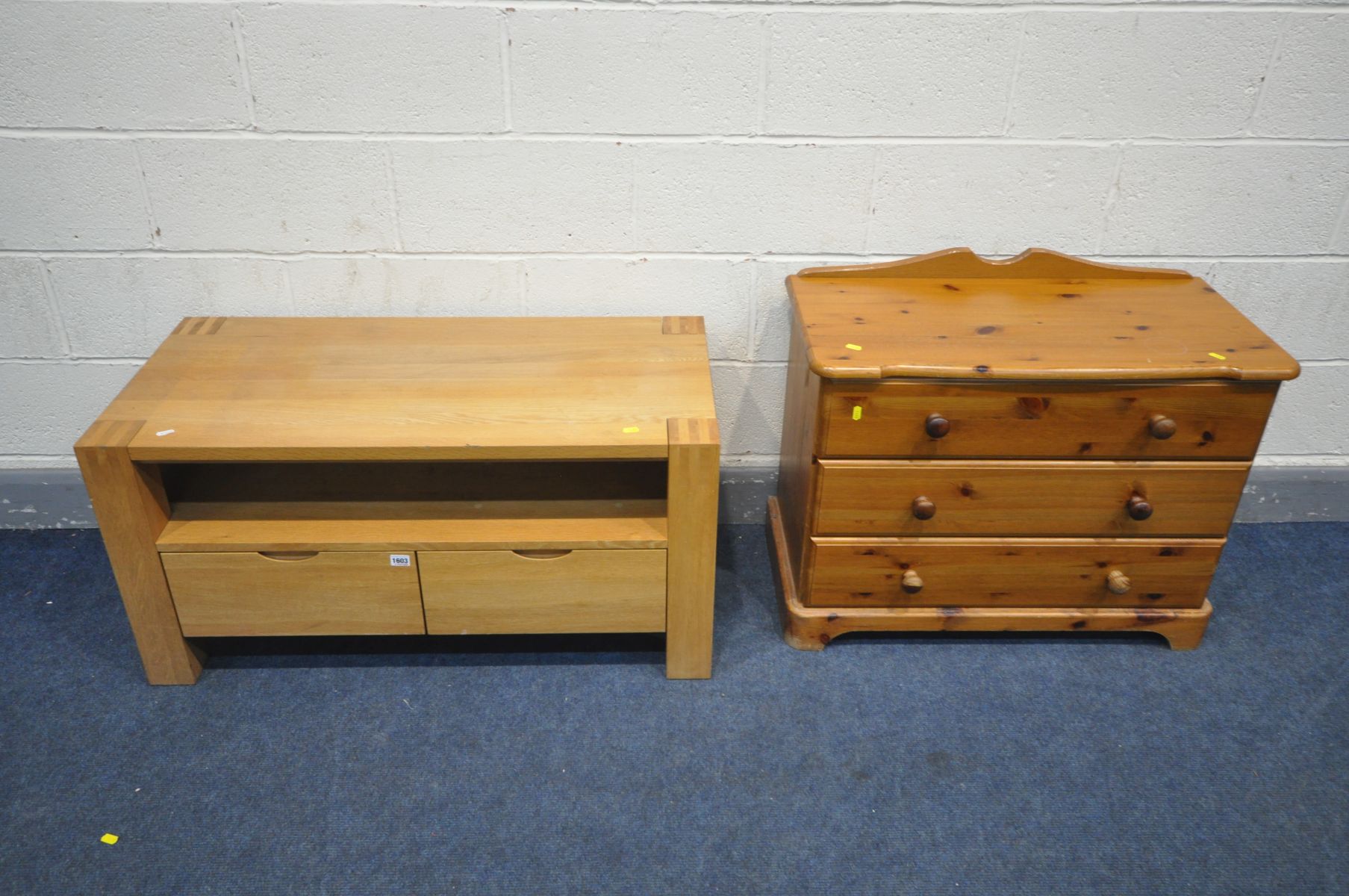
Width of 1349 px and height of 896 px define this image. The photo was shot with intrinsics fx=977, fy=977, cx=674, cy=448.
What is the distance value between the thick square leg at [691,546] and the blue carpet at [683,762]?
79mm

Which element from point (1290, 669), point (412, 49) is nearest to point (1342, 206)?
point (1290, 669)

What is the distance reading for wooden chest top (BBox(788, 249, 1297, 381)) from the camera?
1588 millimetres

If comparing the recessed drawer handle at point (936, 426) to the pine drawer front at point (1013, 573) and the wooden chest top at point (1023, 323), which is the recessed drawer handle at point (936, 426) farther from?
the pine drawer front at point (1013, 573)

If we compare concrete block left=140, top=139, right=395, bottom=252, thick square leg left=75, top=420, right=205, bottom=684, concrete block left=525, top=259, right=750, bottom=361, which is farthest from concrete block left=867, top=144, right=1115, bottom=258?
thick square leg left=75, top=420, right=205, bottom=684

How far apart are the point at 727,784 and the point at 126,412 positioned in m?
1.17

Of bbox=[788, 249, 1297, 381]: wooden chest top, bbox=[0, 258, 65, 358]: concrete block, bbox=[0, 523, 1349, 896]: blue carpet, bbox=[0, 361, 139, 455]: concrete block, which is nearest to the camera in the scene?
bbox=[0, 523, 1349, 896]: blue carpet

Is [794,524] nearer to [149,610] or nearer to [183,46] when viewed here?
[149,610]

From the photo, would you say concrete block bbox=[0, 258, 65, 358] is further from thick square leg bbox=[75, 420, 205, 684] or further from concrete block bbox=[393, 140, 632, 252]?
concrete block bbox=[393, 140, 632, 252]

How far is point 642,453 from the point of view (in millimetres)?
1547

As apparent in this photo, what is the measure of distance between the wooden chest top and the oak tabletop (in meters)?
0.25

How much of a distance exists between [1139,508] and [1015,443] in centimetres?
26

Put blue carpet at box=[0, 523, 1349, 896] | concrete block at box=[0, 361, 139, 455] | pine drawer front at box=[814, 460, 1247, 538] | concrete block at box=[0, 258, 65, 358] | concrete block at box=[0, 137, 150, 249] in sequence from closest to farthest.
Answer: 1. blue carpet at box=[0, 523, 1349, 896]
2. pine drawer front at box=[814, 460, 1247, 538]
3. concrete block at box=[0, 137, 150, 249]
4. concrete block at box=[0, 258, 65, 358]
5. concrete block at box=[0, 361, 139, 455]

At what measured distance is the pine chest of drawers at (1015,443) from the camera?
162 cm

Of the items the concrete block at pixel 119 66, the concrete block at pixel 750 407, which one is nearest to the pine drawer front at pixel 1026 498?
the concrete block at pixel 750 407
